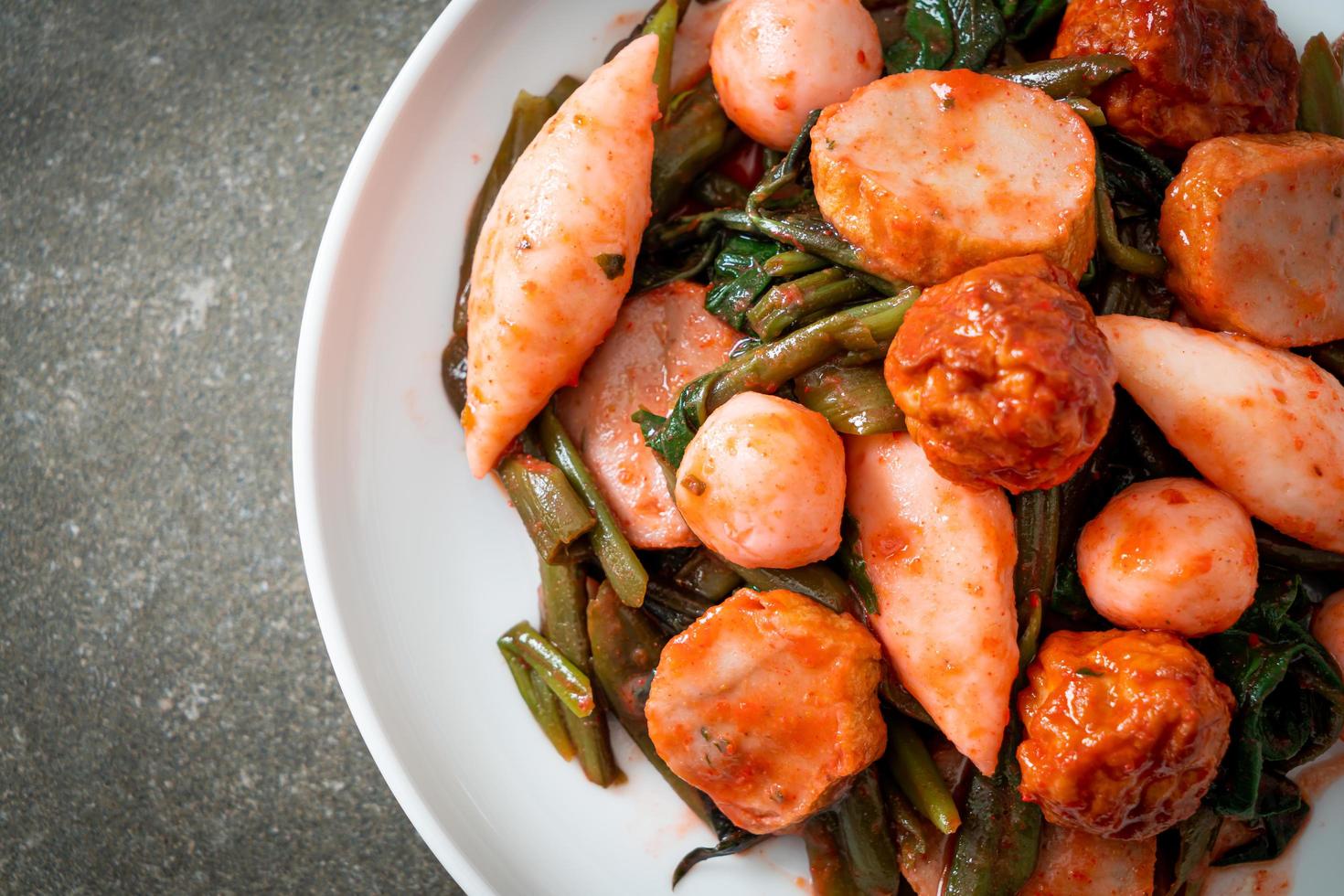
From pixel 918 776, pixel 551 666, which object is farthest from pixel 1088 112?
pixel 551 666

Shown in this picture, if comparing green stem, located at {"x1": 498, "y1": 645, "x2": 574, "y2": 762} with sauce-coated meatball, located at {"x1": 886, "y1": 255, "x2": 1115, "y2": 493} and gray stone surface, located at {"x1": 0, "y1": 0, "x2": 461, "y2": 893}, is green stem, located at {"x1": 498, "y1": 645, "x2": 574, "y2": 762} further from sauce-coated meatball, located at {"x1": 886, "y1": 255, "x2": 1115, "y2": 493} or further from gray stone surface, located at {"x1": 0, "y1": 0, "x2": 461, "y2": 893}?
sauce-coated meatball, located at {"x1": 886, "y1": 255, "x2": 1115, "y2": 493}

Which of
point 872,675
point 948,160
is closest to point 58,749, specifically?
point 872,675

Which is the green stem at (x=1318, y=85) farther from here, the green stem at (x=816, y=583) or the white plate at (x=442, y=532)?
the green stem at (x=816, y=583)

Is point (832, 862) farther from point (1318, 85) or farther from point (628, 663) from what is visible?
point (1318, 85)

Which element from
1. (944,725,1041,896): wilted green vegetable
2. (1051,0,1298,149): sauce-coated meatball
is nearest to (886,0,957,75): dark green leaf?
(1051,0,1298,149): sauce-coated meatball

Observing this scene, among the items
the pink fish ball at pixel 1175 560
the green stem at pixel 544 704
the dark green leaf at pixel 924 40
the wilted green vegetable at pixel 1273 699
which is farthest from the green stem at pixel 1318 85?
the green stem at pixel 544 704

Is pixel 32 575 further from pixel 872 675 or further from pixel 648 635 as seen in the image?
pixel 872 675
